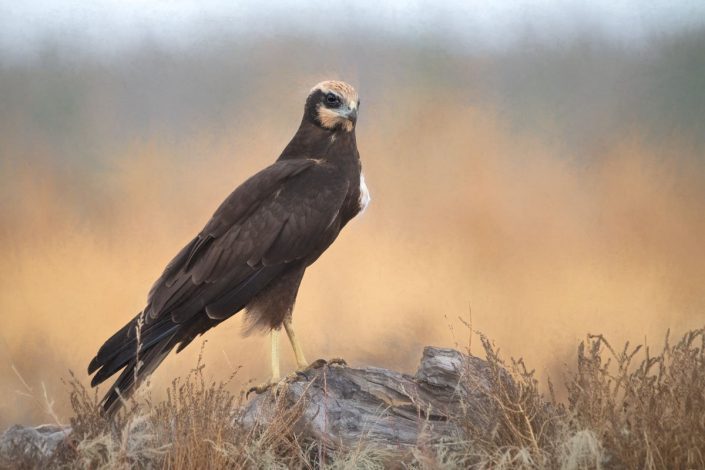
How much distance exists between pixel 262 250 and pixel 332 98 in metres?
0.84

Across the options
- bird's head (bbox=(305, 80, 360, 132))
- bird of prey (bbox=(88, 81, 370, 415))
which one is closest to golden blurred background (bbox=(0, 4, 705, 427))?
bird's head (bbox=(305, 80, 360, 132))

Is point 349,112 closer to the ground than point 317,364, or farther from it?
farther from it

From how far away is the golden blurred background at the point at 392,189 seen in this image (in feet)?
16.5

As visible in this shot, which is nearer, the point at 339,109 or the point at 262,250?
the point at 262,250

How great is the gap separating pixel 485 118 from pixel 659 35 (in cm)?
113

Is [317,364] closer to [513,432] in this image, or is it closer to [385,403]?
[385,403]

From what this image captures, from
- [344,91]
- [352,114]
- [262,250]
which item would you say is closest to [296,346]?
[262,250]

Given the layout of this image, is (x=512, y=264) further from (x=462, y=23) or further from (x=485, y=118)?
(x=462, y=23)

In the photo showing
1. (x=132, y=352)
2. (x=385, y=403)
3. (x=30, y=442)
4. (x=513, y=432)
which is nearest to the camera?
(x=513, y=432)

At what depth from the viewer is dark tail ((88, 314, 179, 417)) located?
12.9 ft

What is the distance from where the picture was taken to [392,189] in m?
5.25

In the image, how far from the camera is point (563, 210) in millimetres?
5289

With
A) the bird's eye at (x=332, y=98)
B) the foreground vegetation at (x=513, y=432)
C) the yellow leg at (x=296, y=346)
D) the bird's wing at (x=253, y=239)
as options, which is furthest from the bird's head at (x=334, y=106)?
the foreground vegetation at (x=513, y=432)

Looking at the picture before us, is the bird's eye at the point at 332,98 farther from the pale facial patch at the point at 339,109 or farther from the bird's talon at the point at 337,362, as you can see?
the bird's talon at the point at 337,362
